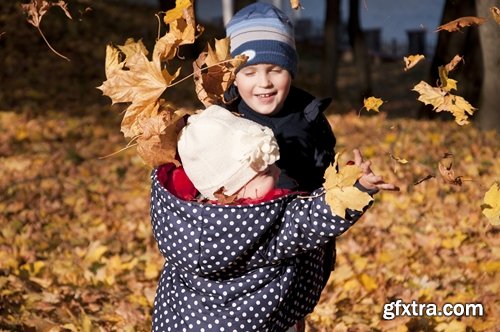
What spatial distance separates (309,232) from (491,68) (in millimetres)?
6944

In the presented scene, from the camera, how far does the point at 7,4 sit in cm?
1466

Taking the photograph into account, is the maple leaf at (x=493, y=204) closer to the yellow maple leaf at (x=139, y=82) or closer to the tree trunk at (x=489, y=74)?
the yellow maple leaf at (x=139, y=82)

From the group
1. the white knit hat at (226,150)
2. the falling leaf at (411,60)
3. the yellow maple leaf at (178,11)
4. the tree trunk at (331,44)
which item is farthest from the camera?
the tree trunk at (331,44)

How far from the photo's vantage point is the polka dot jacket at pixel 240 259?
227cm

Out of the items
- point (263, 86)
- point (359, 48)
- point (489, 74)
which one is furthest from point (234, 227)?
point (359, 48)

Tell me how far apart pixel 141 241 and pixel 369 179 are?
4.01 metres

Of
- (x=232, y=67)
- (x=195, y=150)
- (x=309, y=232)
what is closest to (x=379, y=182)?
(x=309, y=232)

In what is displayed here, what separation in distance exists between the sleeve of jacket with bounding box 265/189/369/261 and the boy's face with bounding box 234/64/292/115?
743mm

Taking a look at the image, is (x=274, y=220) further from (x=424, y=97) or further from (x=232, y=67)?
(x=424, y=97)

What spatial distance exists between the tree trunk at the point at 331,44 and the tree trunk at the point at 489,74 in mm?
4418

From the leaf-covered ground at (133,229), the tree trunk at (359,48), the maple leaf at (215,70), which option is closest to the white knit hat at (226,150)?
the maple leaf at (215,70)

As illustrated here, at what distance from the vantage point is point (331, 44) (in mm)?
13352

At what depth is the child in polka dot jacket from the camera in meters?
2.25

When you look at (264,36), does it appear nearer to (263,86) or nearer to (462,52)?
(263,86)
